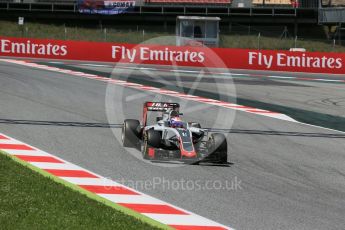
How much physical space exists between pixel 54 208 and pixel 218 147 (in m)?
3.84

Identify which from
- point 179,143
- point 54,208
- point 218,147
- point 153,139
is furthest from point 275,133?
point 54,208

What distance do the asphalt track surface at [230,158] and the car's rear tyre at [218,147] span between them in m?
0.27

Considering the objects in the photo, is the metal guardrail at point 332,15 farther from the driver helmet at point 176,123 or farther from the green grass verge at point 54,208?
the green grass verge at point 54,208

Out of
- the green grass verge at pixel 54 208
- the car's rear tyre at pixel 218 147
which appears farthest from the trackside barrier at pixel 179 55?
the green grass verge at pixel 54 208

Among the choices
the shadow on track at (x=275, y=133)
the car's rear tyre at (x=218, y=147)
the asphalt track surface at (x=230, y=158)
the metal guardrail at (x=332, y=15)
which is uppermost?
the metal guardrail at (x=332, y=15)

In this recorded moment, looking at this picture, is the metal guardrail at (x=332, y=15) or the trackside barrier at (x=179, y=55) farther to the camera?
the metal guardrail at (x=332, y=15)

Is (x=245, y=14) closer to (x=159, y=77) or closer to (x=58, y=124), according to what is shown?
(x=159, y=77)

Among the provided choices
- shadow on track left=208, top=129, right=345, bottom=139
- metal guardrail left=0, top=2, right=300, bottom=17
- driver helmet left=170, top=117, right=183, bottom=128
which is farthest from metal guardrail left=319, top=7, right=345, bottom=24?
driver helmet left=170, top=117, right=183, bottom=128

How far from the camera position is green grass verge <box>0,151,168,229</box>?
7.21 metres

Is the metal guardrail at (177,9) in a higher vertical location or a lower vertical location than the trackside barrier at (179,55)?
higher

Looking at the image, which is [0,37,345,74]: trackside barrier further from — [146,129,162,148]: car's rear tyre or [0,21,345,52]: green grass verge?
[146,129,162,148]: car's rear tyre

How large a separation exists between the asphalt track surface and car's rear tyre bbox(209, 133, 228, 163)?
0.89 feet

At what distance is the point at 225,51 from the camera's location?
35250mm

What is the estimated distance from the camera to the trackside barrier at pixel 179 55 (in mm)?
34688
